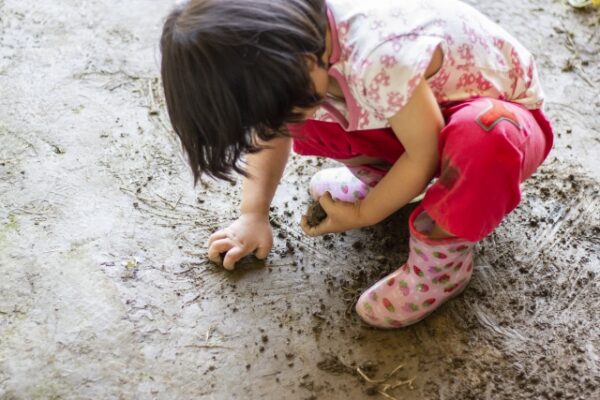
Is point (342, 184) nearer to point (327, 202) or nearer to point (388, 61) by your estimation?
point (327, 202)

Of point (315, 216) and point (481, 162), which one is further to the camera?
point (315, 216)

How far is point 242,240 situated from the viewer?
111 cm

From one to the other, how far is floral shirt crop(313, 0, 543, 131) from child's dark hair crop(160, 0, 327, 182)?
0.15 feet

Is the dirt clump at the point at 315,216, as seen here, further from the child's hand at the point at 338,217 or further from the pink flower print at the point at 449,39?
the pink flower print at the point at 449,39

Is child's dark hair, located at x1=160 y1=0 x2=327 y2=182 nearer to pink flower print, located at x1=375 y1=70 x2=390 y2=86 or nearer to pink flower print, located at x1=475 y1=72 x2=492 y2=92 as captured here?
pink flower print, located at x1=375 y1=70 x2=390 y2=86

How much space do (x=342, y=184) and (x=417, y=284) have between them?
9.9 inches

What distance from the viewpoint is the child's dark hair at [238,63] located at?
0.76 meters

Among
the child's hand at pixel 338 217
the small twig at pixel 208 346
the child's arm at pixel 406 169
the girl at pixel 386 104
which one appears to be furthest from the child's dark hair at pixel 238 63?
the small twig at pixel 208 346

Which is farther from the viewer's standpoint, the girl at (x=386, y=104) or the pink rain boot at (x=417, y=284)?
the pink rain boot at (x=417, y=284)

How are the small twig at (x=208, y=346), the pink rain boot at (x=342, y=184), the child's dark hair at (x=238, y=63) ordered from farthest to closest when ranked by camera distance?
the pink rain boot at (x=342, y=184), the small twig at (x=208, y=346), the child's dark hair at (x=238, y=63)

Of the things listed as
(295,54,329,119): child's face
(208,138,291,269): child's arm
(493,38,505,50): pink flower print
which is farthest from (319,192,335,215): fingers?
(493,38,505,50): pink flower print

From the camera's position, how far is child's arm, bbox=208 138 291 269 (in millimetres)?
1099

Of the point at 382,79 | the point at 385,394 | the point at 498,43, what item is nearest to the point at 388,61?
the point at 382,79

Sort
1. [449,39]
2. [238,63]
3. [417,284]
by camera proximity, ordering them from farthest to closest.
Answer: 1. [417,284]
2. [449,39]
3. [238,63]
